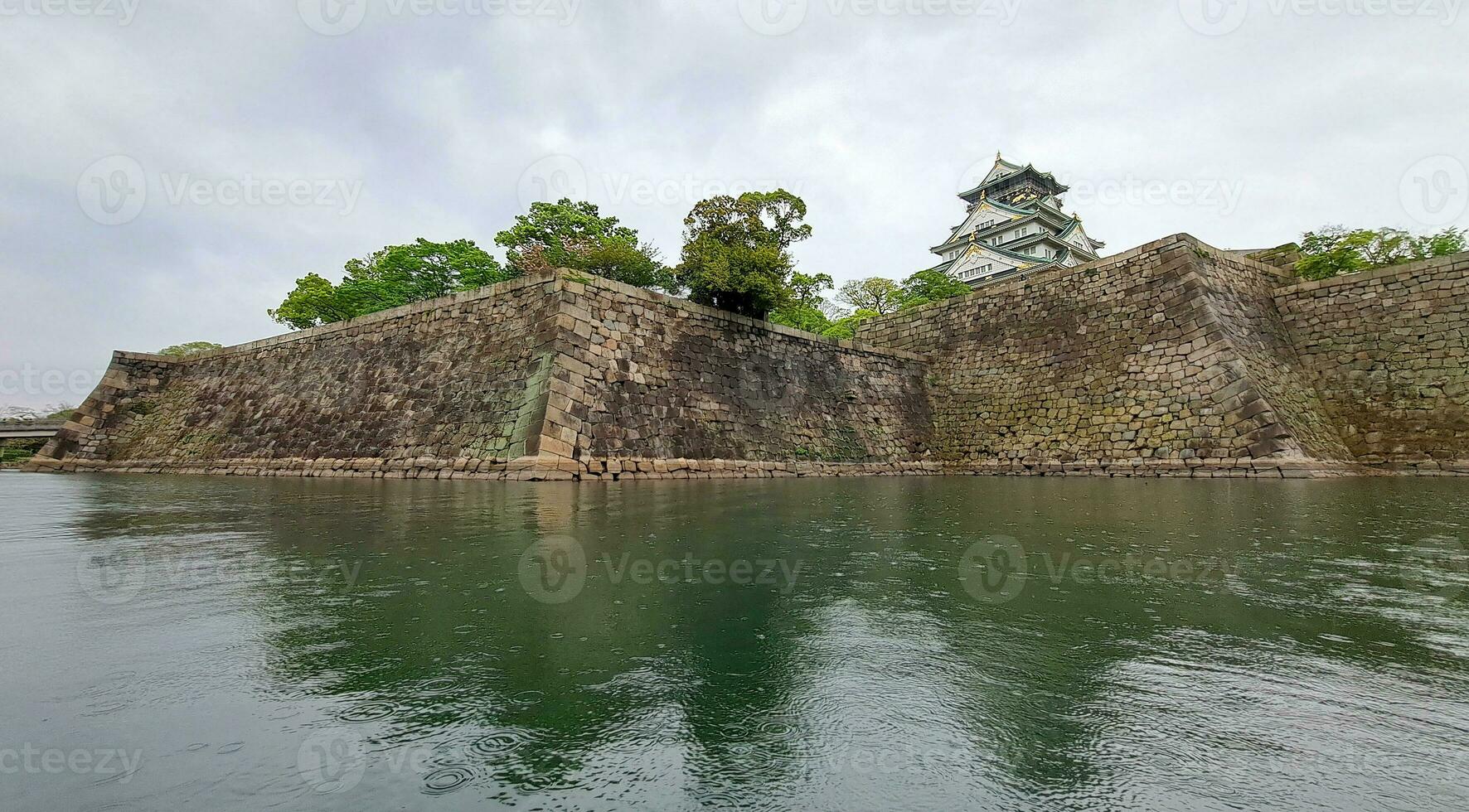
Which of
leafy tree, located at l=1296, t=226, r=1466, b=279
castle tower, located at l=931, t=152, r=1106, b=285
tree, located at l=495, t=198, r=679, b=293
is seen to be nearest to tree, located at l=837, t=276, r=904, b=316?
castle tower, located at l=931, t=152, r=1106, b=285

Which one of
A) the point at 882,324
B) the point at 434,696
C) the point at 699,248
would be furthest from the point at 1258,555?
the point at 882,324

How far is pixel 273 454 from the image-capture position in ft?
54.7

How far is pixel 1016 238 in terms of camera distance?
133ft

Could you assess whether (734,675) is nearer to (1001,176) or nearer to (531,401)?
(531,401)

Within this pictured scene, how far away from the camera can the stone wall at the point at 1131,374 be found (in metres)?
13.7

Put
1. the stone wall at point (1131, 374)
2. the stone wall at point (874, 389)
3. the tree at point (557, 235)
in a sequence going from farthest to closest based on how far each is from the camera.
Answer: the tree at point (557, 235)
the stone wall at point (1131, 374)
the stone wall at point (874, 389)

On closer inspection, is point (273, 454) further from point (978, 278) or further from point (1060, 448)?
point (978, 278)

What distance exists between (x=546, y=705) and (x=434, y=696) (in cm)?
32

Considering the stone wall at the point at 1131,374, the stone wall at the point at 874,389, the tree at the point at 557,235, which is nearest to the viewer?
the stone wall at the point at 874,389

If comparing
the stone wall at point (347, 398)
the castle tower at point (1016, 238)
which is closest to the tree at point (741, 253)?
the stone wall at point (347, 398)

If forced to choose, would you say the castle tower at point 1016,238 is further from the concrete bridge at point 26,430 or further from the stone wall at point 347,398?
the concrete bridge at point 26,430

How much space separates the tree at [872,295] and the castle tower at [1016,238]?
753 centimetres

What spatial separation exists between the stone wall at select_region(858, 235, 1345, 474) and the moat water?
1154 centimetres

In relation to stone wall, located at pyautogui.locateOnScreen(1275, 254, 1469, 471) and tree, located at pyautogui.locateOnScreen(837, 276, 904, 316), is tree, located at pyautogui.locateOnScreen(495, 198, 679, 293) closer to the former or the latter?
tree, located at pyautogui.locateOnScreen(837, 276, 904, 316)
